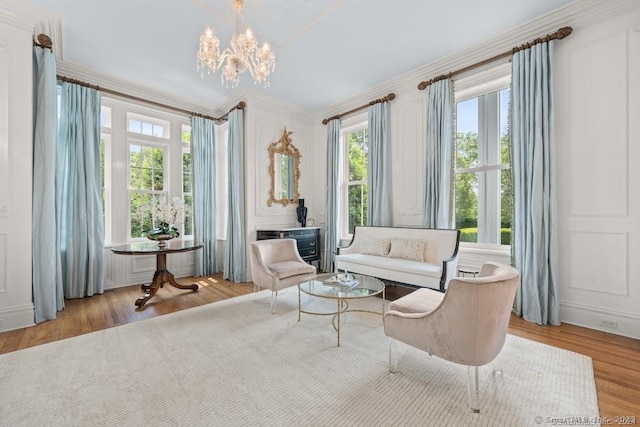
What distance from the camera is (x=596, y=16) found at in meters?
2.79

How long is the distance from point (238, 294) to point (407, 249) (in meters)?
2.52

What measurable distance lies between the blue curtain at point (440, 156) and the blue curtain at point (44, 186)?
4709 mm

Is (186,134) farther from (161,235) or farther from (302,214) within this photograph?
(302,214)

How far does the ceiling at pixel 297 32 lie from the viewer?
286 centimetres

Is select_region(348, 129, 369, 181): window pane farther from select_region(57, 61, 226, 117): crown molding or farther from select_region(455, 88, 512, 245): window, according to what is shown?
select_region(57, 61, 226, 117): crown molding

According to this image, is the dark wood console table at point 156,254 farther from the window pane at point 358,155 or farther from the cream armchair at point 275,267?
the window pane at point 358,155

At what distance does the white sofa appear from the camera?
3.28 meters

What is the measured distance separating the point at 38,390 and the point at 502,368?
10.8 feet

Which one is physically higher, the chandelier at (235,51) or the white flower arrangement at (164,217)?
the chandelier at (235,51)

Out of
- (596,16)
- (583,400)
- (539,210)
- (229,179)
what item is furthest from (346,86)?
(583,400)

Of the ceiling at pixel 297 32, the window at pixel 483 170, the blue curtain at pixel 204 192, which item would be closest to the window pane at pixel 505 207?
the window at pixel 483 170

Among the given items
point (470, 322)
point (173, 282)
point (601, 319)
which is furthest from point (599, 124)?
point (173, 282)

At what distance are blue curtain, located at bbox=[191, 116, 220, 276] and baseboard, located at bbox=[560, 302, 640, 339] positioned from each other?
17.3 ft

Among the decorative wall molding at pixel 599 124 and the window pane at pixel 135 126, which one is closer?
the decorative wall molding at pixel 599 124
